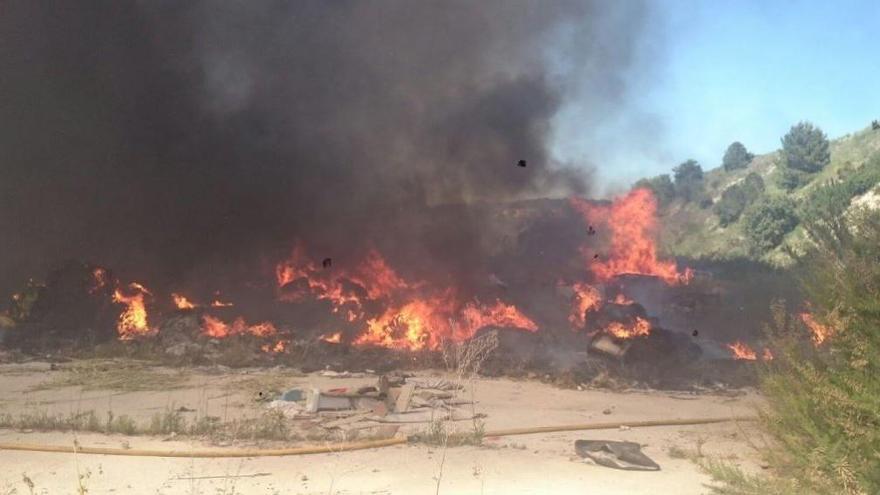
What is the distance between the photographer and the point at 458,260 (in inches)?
771

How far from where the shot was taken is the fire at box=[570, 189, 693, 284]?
21.1 m

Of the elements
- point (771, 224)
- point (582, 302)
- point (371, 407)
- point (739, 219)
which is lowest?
point (371, 407)

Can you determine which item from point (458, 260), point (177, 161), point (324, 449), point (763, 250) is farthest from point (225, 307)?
point (763, 250)

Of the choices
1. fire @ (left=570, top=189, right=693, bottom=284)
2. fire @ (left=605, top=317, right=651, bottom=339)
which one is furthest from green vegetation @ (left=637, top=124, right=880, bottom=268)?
fire @ (left=605, top=317, right=651, bottom=339)

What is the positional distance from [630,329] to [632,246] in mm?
7830

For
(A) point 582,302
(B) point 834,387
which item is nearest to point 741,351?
(A) point 582,302

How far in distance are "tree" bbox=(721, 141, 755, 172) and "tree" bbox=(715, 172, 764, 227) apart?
1551cm

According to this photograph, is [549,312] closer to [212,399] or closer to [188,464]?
[212,399]

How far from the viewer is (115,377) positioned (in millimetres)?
12336

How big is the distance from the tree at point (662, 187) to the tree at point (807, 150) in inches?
392

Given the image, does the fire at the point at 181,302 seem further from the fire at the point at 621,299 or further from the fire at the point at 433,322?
the fire at the point at 621,299

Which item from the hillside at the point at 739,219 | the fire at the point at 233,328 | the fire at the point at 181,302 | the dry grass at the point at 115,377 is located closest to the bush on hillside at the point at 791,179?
the hillside at the point at 739,219

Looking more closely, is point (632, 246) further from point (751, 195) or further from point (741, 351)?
point (751, 195)

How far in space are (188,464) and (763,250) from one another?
126ft
